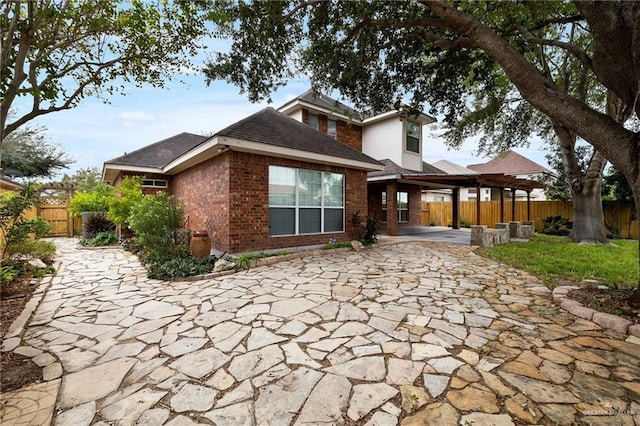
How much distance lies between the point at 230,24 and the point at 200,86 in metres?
1.59

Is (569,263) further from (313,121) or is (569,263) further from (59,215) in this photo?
(59,215)

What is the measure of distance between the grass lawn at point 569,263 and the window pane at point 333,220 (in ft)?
14.4

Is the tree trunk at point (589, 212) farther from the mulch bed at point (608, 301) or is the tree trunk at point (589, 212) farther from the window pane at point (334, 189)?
the window pane at point (334, 189)

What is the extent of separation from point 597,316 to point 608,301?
801 millimetres

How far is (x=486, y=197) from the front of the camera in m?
27.9

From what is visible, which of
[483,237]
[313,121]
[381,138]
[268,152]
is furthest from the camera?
[381,138]

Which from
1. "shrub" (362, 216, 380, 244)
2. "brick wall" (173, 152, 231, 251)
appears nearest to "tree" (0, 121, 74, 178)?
"brick wall" (173, 152, 231, 251)

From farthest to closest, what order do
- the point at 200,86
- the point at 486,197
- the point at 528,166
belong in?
the point at 486,197
the point at 528,166
the point at 200,86

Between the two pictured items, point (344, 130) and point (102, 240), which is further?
point (344, 130)

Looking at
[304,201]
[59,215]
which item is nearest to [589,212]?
[304,201]

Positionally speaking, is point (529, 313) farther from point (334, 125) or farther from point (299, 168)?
point (334, 125)

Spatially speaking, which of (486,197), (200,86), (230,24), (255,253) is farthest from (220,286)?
(486,197)

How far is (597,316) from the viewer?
11.5 ft

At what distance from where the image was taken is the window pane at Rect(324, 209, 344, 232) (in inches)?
352
